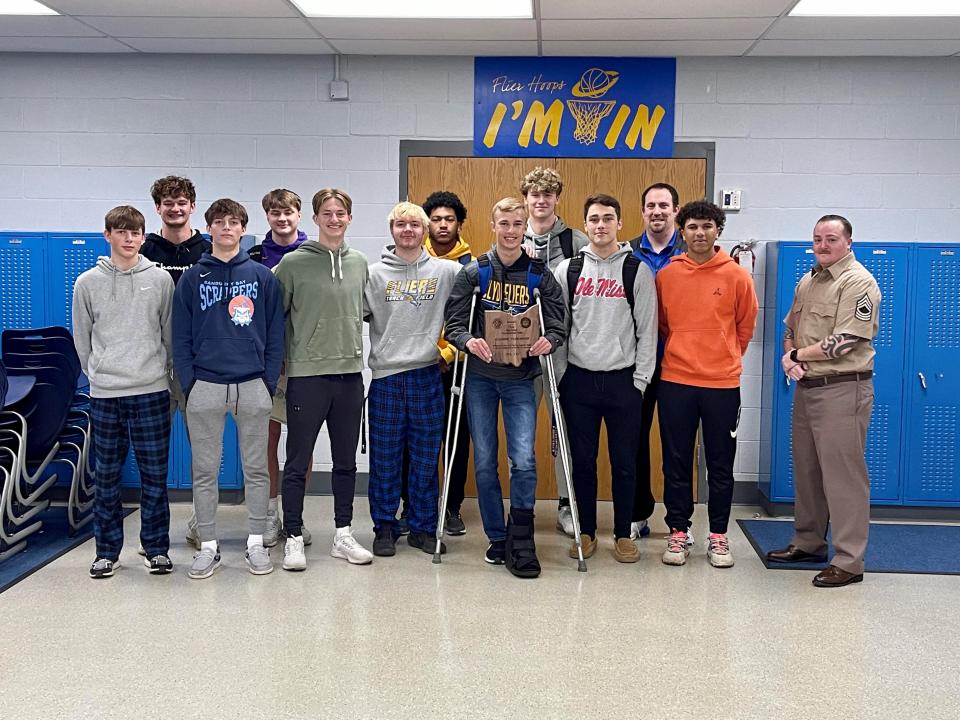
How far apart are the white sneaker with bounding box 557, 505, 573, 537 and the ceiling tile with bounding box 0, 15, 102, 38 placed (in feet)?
11.8

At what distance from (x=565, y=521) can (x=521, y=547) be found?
709 mm

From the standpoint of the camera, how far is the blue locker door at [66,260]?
5008mm

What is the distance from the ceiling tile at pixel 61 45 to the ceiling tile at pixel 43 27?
79 mm

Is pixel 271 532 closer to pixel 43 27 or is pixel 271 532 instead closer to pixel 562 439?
pixel 562 439

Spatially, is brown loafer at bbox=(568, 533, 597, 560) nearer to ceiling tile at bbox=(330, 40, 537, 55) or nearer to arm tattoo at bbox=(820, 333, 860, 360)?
arm tattoo at bbox=(820, 333, 860, 360)

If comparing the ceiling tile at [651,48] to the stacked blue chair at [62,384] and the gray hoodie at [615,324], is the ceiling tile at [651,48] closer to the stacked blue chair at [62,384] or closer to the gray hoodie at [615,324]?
the gray hoodie at [615,324]

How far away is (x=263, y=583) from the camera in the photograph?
152 inches

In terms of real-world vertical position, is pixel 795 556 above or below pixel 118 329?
below

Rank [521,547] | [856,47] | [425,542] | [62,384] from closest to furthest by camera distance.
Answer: [521,547], [425,542], [62,384], [856,47]

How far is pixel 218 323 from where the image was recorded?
382 cm

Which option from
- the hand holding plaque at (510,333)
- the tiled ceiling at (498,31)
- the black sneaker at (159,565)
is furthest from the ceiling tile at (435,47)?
the black sneaker at (159,565)

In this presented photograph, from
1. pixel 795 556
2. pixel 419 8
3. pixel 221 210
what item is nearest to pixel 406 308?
pixel 221 210

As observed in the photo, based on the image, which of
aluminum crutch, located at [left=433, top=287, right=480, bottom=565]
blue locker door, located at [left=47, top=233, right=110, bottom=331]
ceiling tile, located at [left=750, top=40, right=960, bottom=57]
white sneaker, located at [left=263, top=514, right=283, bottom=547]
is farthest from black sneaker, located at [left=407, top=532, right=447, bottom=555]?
ceiling tile, located at [left=750, top=40, right=960, bottom=57]

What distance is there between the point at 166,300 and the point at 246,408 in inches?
22.8
